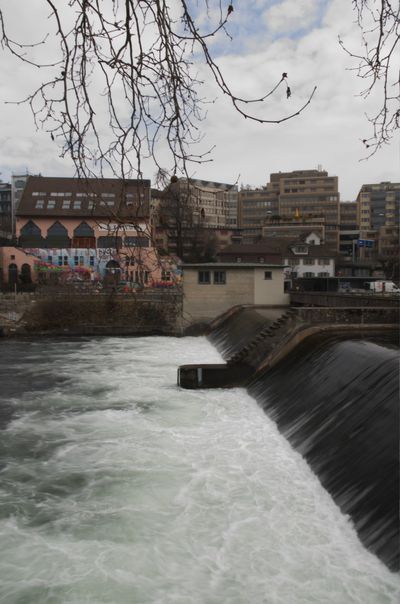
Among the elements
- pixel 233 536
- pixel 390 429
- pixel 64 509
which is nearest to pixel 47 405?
pixel 64 509

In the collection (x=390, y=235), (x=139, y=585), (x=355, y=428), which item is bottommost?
(x=139, y=585)

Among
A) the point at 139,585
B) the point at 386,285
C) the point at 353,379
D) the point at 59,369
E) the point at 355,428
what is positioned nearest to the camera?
the point at 139,585

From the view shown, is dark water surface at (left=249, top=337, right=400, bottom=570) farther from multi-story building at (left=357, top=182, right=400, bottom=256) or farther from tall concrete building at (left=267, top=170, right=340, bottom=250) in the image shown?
multi-story building at (left=357, top=182, right=400, bottom=256)

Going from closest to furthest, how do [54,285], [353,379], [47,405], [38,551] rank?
[38,551]
[353,379]
[47,405]
[54,285]

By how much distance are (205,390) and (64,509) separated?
8567mm

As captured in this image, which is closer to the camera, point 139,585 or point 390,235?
point 139,585

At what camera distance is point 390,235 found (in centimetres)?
8450

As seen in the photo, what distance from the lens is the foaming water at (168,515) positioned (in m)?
5.89

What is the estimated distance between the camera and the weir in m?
6.86

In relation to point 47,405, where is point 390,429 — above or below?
above

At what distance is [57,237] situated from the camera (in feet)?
158

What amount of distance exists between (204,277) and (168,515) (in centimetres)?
2506

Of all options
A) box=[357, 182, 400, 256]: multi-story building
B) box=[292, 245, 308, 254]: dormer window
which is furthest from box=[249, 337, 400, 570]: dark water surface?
box=[357, 182, 400, 256]: multi-story building

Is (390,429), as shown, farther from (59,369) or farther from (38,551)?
(59,369)
